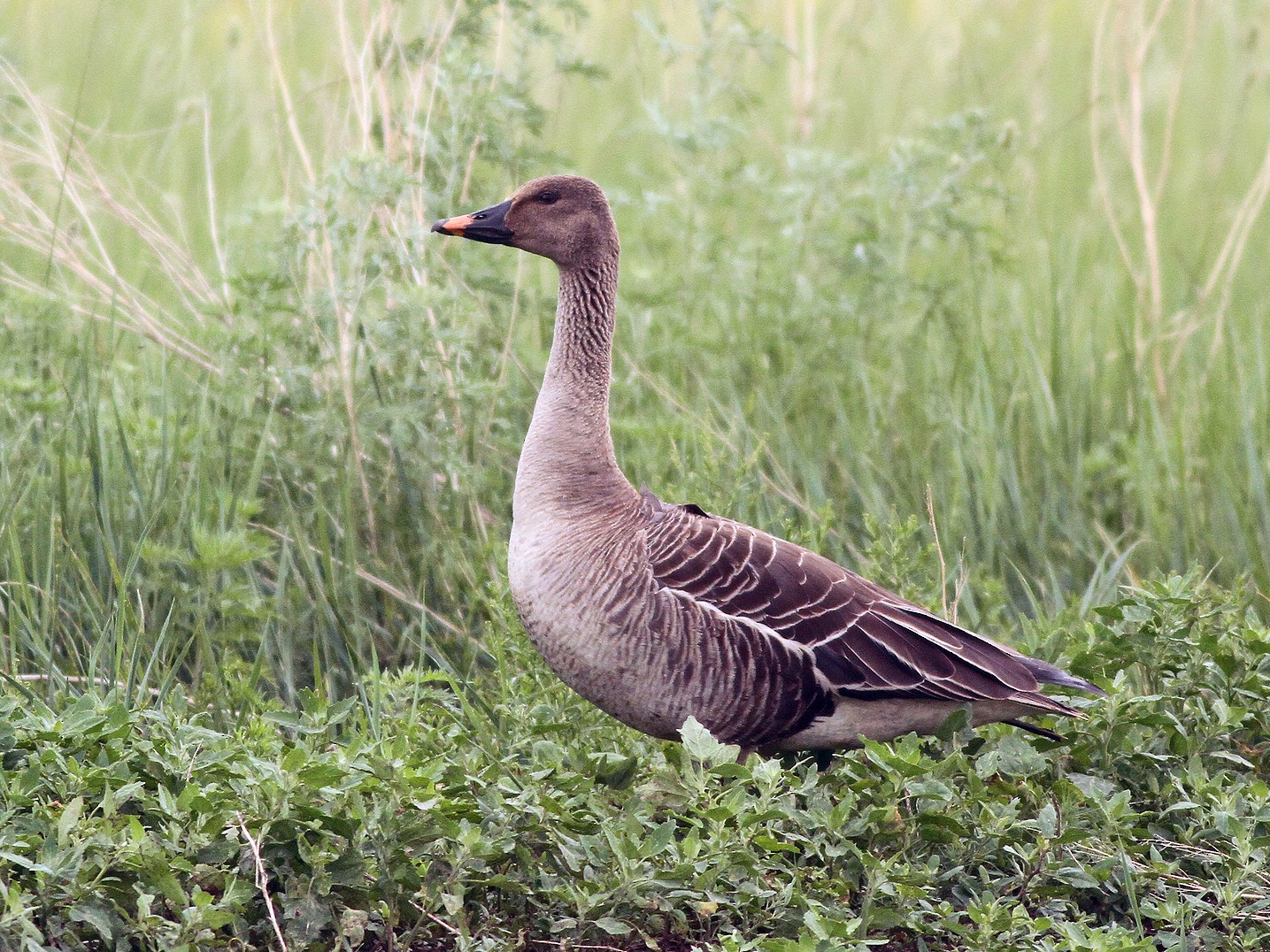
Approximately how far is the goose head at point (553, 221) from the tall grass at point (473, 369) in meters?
0.43

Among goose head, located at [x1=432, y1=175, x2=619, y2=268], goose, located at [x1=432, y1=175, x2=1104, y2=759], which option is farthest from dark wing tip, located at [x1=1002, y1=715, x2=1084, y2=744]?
goose head, located at [x1=432, y1=175, x2=619, y2=268]

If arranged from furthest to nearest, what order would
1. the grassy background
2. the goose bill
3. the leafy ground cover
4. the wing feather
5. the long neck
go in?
the grassy background, the goose bill, the long neck, the wing feather, the leafy ground cover

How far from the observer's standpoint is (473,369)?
17.2ft

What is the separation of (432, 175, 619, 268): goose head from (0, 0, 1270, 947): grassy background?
1.43 feet

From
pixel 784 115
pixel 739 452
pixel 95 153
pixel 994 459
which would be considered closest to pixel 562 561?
pixel 739 452

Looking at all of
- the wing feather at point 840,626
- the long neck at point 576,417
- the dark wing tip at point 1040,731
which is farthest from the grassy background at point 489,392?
the long neck at point 576,417

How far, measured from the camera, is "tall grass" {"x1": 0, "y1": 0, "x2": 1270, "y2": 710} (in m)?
4.73

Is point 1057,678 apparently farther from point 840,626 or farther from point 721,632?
point 721,632

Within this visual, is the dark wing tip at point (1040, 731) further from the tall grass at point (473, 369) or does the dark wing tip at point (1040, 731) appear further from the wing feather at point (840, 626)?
the tall grass at point (473, 369)

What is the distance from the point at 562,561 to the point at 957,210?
3899mm

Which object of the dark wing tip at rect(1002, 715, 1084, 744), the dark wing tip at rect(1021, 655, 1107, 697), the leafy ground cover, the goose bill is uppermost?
the goose bill

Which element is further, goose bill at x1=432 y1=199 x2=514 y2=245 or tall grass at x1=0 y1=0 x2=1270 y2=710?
tall grass at x1=0 y1=0 x2=1270 y2=710

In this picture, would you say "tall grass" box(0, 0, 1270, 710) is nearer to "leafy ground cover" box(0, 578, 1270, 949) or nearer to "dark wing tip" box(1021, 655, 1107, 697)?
"leafy ground cover" box(0, 578, 1270, 949)

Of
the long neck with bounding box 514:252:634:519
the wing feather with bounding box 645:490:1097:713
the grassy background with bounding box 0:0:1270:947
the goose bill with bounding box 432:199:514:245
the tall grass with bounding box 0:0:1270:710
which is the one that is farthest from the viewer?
the tall grass with bounding box 0:0:1270:710
